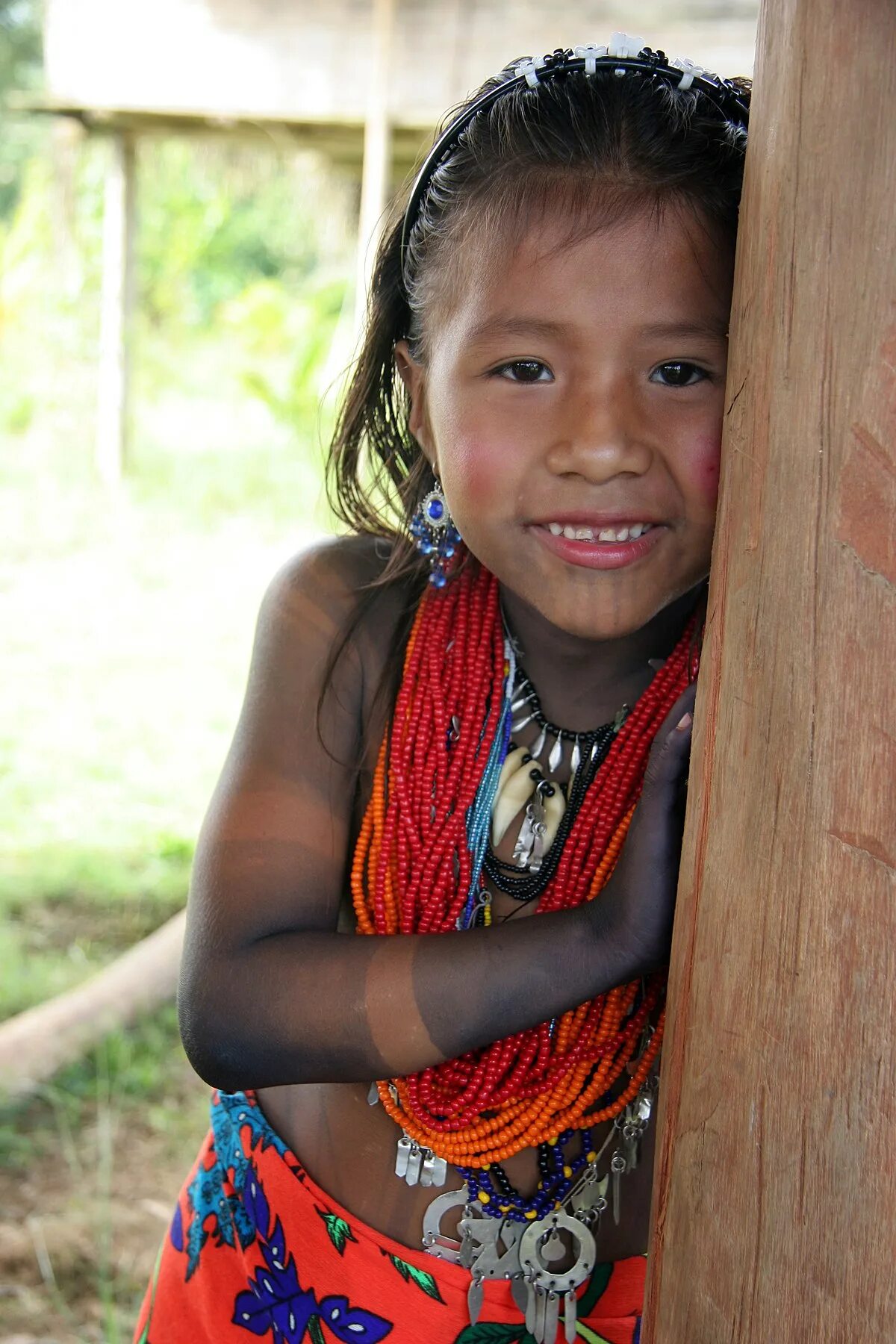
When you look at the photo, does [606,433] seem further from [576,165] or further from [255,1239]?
[255,1239]

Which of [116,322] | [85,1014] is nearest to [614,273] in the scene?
[85,1014]

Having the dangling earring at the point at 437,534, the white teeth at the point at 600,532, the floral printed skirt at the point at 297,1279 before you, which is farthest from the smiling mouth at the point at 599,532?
the floral printed skirt at the point at 297,1279

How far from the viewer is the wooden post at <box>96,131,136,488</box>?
979 cm

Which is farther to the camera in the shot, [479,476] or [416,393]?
[416,393]

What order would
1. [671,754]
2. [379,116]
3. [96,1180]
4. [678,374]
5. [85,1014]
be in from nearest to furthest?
[671,754] → [678,374] → [96,1180] → [85,1014] → [379,116]

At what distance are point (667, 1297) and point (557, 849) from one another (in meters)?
0.56

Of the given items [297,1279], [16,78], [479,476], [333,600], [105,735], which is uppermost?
[16,78]

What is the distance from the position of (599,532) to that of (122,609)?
20.1ft

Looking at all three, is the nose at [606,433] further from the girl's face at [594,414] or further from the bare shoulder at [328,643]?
the bare shoulder at [328,643]

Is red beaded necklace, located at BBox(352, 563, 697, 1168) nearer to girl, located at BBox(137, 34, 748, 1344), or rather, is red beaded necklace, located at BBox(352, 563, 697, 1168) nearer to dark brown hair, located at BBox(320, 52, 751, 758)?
girl, located at BBox(137, 34, 748, 1344)

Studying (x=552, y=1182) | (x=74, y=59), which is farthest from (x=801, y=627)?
(x=74, y=59)

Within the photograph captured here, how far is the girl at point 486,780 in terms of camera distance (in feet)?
4.09

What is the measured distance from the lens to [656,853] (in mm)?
1145

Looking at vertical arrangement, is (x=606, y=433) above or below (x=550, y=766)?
above
